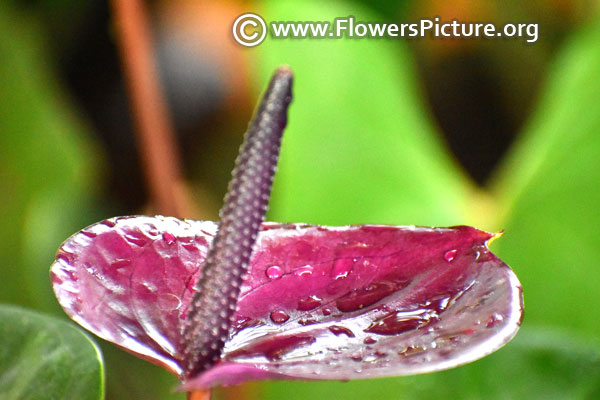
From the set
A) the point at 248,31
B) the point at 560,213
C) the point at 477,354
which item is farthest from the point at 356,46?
the point at 477,354

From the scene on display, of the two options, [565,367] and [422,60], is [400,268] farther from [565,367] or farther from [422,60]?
[422,60]

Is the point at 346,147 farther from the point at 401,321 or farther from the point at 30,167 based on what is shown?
the point at 401,321

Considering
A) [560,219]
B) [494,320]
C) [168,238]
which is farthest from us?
[560,219]

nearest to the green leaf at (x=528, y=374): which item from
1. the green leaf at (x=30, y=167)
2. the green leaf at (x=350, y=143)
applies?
the green leaf at (x=350, y=143)

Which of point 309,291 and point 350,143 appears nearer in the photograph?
point 309,291

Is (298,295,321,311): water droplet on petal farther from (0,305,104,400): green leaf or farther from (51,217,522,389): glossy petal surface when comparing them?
(0,305,104,400): green leaf

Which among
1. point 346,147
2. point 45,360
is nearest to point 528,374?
point 45,360

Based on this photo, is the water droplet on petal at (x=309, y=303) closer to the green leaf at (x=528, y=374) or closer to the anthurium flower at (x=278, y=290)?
the anthurium flower at (x=278, y=290)
